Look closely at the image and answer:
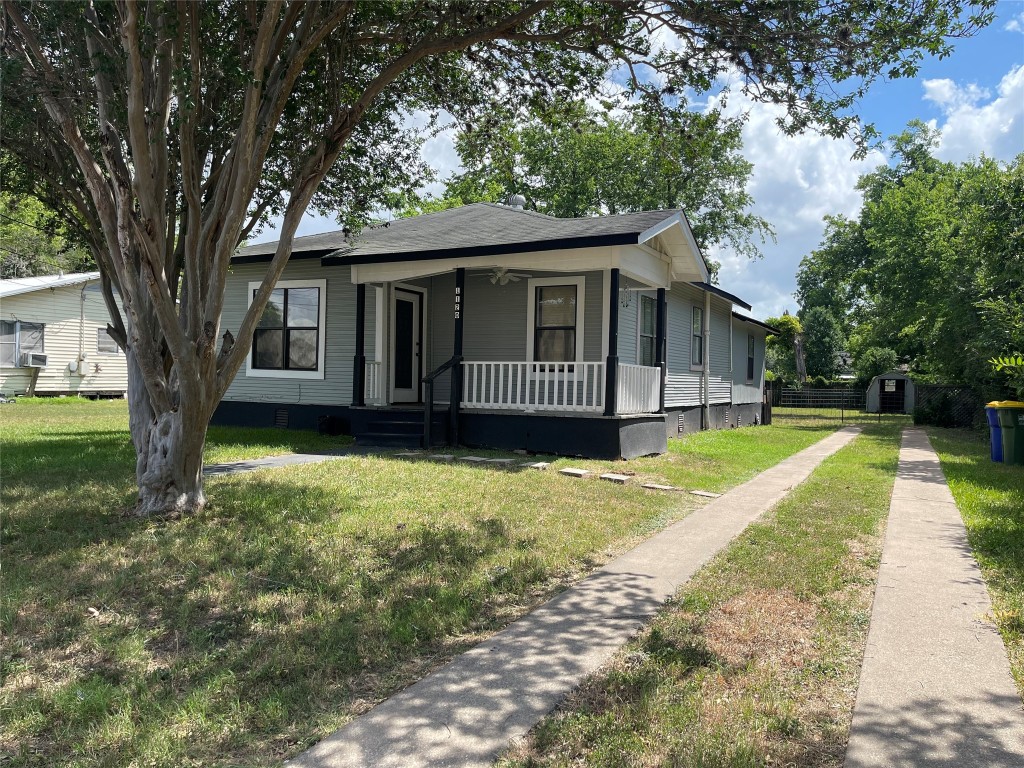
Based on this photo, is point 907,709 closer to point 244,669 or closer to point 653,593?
point 653,593

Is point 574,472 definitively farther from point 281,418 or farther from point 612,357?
point 281,418

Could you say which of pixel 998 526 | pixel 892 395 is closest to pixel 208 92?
pixel 998 526

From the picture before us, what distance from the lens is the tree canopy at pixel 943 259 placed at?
12.4m

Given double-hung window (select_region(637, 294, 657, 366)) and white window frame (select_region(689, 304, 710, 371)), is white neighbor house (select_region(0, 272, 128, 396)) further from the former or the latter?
white window frame (select_region(689, 304, 710, 371))

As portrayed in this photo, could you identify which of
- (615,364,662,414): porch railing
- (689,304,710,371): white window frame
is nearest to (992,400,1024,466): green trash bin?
(615,364,662,414): porch railing

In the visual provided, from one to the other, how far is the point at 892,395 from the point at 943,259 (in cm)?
1897

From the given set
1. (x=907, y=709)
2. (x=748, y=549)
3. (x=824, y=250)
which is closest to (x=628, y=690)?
(x=907, y=709)

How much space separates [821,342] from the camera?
51656mm

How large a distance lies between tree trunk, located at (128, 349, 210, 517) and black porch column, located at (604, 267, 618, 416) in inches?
235

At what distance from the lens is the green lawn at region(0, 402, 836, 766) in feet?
9.69

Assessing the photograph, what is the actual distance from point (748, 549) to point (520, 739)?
3.55 metres

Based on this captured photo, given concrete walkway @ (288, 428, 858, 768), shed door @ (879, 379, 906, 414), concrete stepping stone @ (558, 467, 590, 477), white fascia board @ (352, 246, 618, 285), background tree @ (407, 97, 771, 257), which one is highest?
background tree @ (407, 97, 771, 257)

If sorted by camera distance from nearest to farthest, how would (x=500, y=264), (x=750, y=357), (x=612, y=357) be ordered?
(x=612, y=357) → (x=500, y=264) → (x=750, y=357)

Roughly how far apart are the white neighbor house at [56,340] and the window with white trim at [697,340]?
16.7m
